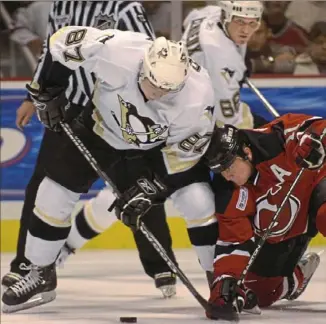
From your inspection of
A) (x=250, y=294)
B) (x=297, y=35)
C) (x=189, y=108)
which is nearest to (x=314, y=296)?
(x=250, y=294)

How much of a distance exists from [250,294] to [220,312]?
16cm

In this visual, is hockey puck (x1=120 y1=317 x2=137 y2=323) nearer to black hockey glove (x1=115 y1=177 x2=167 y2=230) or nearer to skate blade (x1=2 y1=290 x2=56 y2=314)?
black hockey glove (x1=115 y1=177 x2=167 y2=230)

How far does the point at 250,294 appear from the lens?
280 cm

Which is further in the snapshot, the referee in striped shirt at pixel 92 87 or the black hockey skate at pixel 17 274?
the referee in striped shirt at pixel 92 87

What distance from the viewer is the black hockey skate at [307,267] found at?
2.92 m

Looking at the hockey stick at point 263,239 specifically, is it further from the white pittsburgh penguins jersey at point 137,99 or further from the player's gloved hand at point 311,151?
the white pittsburgh penguins jersey at point 137,99

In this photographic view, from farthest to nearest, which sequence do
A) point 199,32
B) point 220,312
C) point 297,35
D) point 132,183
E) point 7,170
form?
point 7,170 < point 199,32 < point 297,35 < point 132,183 < point 220,312

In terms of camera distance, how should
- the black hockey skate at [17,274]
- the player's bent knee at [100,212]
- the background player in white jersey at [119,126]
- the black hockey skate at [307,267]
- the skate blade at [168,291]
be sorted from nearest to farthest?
the background player in white jersey at [119,126] → the black hockey skate at [307,267] → the black hockey skate at [17,274] → the skate blade at [168,291] → the player's bent knee at [100,212]

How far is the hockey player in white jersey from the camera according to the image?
3.47 metres

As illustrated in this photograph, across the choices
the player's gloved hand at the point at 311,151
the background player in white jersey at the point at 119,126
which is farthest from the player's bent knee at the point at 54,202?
the player's gloved hand at the point at 311,151

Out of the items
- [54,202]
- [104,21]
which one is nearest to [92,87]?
[104,21]

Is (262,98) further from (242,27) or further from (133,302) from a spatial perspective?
(133,302)

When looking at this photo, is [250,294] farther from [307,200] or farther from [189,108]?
[189,108]

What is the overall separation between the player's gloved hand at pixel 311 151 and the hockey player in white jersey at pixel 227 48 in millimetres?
899
